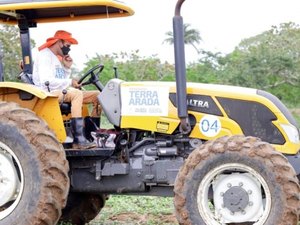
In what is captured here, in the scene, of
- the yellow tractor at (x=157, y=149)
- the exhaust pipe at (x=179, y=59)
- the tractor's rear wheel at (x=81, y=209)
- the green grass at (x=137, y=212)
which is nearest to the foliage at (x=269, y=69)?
the green grass at (x=137, y=212)

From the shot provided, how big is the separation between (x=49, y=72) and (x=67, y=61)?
1.12 feet

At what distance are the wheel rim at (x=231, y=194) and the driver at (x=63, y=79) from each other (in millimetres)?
1266

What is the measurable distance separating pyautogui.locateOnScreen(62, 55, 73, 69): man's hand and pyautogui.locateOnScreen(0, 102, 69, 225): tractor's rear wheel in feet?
3.11

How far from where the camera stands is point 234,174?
19.3 ft

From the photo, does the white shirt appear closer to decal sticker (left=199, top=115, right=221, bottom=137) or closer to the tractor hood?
the tractor hood

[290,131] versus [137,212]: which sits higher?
[290,131]

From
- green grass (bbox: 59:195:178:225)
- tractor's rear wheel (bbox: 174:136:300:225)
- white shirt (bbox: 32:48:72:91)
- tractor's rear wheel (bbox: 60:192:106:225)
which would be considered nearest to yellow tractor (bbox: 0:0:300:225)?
tractor's rear wheel (bbox: 174:136:300:225)

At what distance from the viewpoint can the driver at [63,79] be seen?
6.63 metres

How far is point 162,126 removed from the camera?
21.3 feet

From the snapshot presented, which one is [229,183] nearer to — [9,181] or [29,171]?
[29,171]

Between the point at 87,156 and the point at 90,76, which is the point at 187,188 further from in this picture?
the point at 90,76

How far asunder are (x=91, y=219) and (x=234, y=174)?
2.15 meters

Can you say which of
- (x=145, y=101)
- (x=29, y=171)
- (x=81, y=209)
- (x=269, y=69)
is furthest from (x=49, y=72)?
(x=269, y=69)

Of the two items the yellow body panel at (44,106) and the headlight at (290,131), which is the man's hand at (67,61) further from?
the headlight at (290,131)
